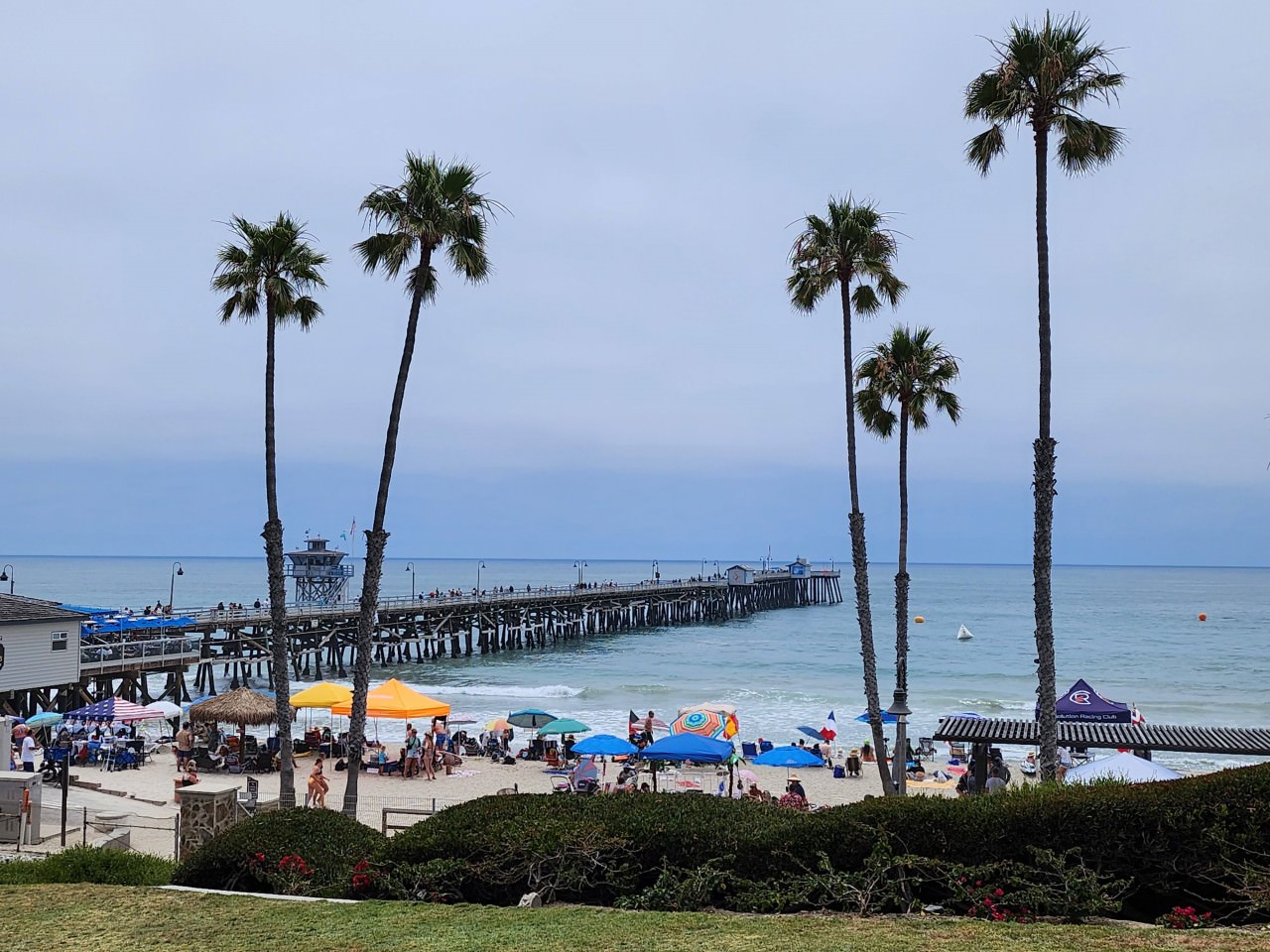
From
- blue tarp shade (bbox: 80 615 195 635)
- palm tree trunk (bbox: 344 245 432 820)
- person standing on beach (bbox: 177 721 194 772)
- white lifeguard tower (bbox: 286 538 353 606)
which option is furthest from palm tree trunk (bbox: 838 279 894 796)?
white lifeguard tower (bbox: 286 538 353 606)

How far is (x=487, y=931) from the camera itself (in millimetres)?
7402

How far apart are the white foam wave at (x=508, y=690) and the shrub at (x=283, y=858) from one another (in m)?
37.8

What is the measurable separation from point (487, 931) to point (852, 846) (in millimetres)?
3130

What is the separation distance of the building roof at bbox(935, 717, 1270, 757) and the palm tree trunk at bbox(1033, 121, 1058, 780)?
5.27 m

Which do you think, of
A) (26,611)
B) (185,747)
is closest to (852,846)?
(185,747)

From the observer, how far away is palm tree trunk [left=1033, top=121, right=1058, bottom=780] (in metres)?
14.2

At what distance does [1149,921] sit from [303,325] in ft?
53.0

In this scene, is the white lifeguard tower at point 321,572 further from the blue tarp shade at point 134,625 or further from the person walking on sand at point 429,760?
the person walking on sand at point 429,760

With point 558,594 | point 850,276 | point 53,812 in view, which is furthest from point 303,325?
point 558,594

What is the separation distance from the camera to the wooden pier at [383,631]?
37.6m

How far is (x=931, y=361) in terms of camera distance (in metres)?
21.7

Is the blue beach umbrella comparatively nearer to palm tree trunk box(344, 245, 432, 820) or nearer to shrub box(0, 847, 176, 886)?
palm tree trunk box(344, 245, 432, 820)

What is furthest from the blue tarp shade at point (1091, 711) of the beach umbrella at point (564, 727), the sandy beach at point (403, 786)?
the beach umbrella at point (564, 727)

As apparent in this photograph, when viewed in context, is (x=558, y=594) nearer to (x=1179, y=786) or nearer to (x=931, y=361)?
(x=931, y=361)
